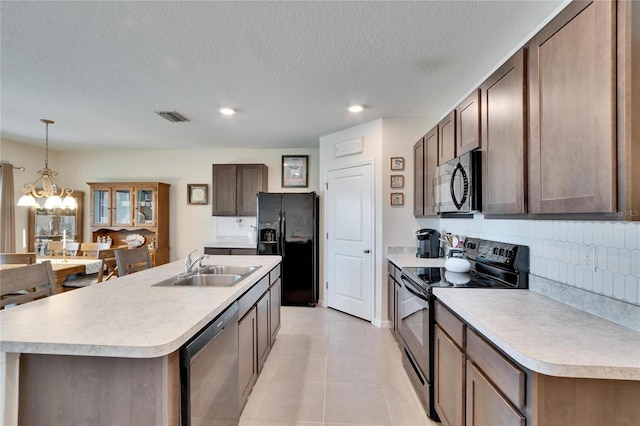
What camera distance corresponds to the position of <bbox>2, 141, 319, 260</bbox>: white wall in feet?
17.3

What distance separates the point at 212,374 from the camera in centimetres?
134

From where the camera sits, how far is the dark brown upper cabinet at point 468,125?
6.10ft

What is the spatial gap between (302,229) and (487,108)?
3.02 meters

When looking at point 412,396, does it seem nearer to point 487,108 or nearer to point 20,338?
point 487,108

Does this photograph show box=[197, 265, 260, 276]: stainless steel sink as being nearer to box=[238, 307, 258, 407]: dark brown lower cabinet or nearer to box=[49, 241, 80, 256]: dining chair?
box=[238, 307, 258, 407]: dark brown lower cabinet

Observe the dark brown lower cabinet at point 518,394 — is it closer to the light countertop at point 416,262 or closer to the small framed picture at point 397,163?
the light countertop at point 416,262

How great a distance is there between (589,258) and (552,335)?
0.57 m

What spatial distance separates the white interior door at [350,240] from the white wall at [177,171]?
48.4 inches

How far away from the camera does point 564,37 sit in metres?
1.15

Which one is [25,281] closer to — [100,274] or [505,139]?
[100,274]

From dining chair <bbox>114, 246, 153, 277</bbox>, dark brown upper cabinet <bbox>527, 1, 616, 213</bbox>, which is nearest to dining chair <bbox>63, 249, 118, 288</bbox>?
dining chair <bbox>114, 246, 153, 277</bbox>

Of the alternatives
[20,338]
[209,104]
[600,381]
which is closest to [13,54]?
[209,104]

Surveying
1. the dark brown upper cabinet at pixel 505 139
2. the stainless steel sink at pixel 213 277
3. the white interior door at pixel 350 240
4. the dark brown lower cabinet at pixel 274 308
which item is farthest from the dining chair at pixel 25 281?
the white interior door at pixel 350 240

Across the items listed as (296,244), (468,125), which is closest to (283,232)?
(296,244)
